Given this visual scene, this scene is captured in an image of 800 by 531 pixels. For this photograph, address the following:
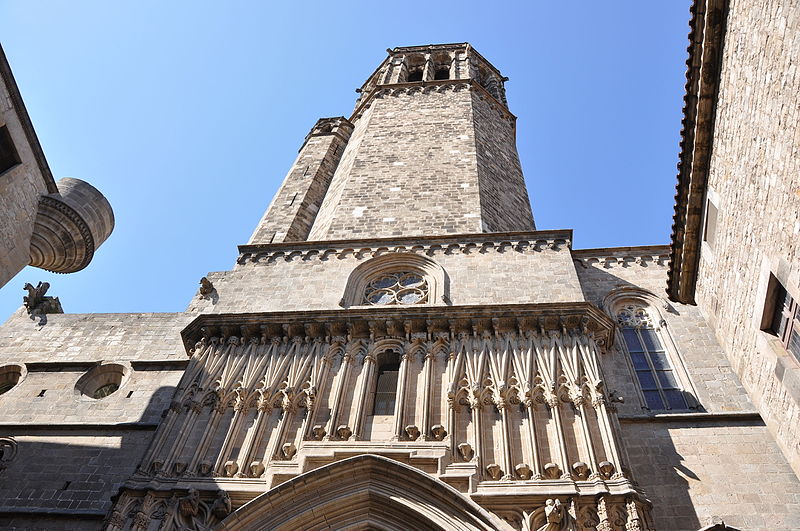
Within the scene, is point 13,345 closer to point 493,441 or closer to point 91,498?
point 91,498

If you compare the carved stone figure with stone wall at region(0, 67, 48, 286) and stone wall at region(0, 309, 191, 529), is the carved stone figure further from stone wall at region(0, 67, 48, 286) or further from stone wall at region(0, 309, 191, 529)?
stone wall at region(0, 67, 48, 286)

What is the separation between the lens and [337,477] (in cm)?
818

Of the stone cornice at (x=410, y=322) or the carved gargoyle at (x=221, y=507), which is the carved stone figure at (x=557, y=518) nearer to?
the stone cornice at (x=410, y=322)

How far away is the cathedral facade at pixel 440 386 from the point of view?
25.7ft

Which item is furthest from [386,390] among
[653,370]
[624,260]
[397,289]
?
[624,260]

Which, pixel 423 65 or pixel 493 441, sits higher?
pixel 423 65

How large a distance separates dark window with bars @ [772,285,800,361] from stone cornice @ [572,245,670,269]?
17.9ft

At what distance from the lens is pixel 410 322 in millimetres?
10539

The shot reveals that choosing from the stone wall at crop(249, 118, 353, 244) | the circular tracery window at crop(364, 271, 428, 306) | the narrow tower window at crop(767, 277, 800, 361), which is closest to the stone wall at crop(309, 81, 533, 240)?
the stone wall at crop(249, 118, 353, 244)

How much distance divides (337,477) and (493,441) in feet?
6.55

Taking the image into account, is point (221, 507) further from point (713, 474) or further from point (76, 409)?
point (713, 474)

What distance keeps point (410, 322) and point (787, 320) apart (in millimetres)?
5157

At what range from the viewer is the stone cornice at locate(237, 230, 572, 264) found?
12.8m

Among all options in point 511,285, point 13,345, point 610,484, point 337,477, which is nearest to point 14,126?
point 13,345
